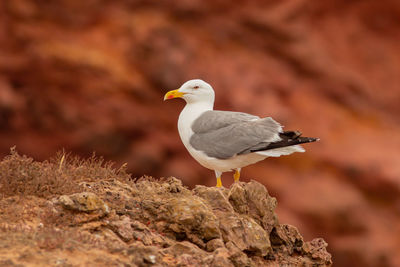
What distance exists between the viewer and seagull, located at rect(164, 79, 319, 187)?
978 cm

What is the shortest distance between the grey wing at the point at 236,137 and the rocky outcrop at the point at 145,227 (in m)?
1.27

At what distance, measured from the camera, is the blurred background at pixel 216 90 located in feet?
69.5

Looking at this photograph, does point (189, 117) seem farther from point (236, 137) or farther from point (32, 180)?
point (32, 180)

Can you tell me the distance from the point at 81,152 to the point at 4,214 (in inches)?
592

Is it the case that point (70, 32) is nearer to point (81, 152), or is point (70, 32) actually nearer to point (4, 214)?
point (81, 152)

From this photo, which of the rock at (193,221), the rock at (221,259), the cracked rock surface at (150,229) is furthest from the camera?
the rock at (193,221)

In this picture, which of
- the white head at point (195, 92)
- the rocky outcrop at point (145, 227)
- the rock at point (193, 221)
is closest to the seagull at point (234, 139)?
the white head at point (195, 92)

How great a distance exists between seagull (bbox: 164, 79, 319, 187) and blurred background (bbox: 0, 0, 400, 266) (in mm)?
10744

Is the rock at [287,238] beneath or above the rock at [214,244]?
above

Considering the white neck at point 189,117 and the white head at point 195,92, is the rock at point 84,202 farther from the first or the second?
the white head at point 195,92

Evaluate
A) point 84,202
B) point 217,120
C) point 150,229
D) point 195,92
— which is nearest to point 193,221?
point 150,229

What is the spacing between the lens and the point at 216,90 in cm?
2120

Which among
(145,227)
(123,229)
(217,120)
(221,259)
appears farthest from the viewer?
(217,120)

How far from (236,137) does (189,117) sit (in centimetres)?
97
